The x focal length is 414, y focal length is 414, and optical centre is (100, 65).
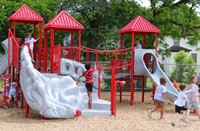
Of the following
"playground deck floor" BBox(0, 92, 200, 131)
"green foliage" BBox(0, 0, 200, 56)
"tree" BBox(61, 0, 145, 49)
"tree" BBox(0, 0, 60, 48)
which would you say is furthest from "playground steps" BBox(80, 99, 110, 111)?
"tree" BBox(61, 0, 145, 49)

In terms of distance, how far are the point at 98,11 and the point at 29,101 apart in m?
15.0

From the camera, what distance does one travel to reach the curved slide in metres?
12.7

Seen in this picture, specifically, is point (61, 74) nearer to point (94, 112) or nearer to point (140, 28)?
point (94, 112)

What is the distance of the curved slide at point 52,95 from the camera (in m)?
12.7

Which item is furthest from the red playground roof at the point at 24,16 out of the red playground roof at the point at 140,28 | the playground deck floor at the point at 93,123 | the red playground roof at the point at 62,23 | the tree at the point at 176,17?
the tree at the point at 176,17

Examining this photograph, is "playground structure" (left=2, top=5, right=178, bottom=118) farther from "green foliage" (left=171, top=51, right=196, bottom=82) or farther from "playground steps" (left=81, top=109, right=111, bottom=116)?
"green foliage" (left=171, top=51, right=196, bottom=82)

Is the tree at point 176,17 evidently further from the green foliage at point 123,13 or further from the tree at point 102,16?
the tree at point 102,16

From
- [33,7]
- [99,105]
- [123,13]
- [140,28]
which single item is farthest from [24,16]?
[123,13]

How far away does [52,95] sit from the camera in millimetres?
13109

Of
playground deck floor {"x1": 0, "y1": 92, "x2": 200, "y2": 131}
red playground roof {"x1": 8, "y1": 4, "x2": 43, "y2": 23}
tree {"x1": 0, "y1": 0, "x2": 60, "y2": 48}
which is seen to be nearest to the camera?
playground deck floor {"x1": 0, "y1": 92, "x2": 200, "y2": 131}

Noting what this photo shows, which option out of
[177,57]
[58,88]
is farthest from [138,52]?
[177,57]

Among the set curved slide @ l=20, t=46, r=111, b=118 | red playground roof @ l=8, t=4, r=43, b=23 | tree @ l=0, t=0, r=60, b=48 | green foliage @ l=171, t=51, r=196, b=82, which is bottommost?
green foliage @ l=171, t=51, r=196, b=82

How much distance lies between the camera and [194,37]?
27.6 meters

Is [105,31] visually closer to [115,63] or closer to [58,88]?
[115,63]
